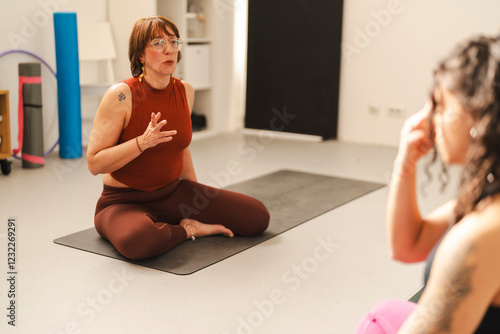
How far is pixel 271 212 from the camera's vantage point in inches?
133

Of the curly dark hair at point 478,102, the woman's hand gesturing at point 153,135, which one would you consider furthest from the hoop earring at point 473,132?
the woman's hand gesturing at point 153,135

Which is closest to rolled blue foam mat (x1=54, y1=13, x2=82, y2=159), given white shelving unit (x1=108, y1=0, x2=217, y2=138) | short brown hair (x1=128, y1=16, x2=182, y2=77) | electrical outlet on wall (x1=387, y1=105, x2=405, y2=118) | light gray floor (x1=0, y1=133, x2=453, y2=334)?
white shelving unit (x1=108, y1=0, x2=217, y2=138)

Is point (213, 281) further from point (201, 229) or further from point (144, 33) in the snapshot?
point (144, 33)

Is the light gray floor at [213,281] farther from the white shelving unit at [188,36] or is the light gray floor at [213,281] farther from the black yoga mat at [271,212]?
the white shelving unit at [188,36]

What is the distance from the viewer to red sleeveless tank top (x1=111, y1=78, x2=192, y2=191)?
2613 mm

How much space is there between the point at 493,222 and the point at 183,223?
2.09 meters

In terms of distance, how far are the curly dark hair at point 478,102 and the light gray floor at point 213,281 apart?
1.21 m

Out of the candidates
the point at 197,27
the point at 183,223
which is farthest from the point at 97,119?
the point at 197,27

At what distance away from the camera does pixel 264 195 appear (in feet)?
12.2

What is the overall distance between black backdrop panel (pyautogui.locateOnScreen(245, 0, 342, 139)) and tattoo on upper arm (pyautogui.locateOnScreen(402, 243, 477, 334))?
477 centimetres

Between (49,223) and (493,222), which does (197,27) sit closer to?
(49,223)

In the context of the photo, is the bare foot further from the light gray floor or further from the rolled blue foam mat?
the rolled blue foam mat

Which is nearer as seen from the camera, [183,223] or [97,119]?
[97,119]

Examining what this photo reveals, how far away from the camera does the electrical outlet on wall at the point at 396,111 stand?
17.6ft
